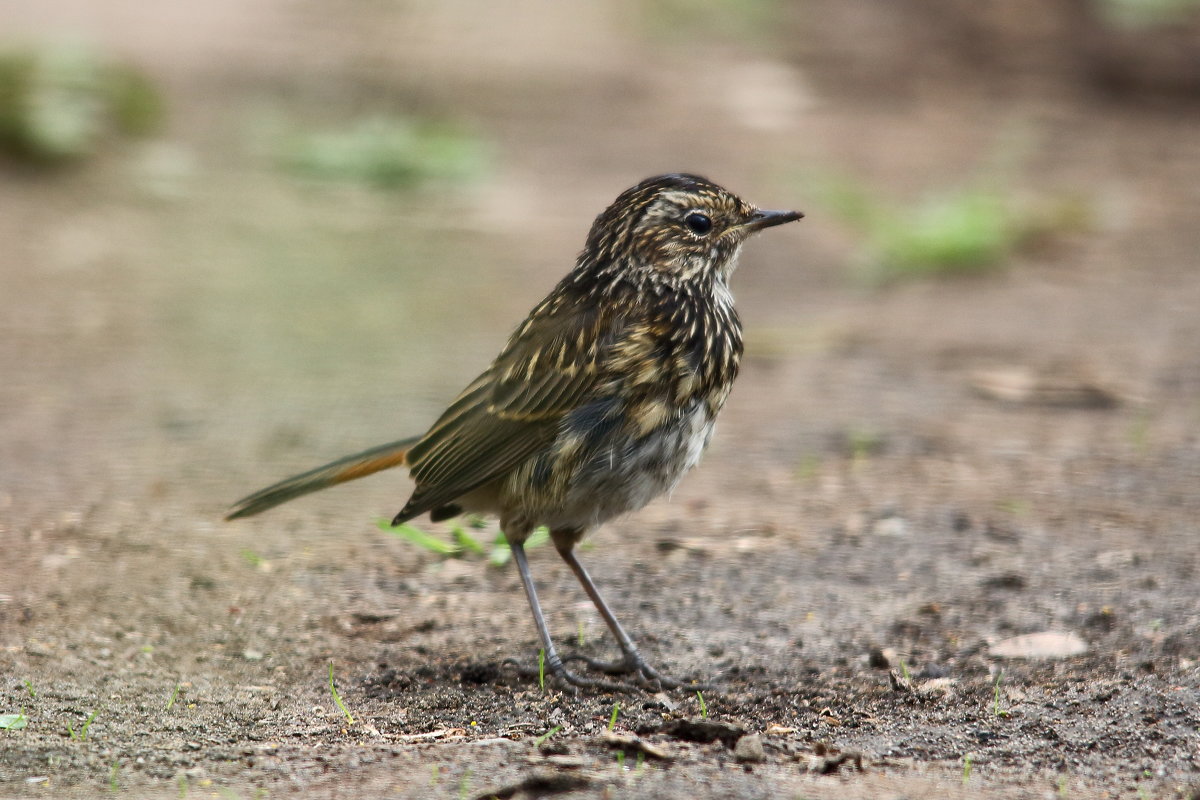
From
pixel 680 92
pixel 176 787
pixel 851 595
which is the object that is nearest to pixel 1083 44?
pixel 680 92

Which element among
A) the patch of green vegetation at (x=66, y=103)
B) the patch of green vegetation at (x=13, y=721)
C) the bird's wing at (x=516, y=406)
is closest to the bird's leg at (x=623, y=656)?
the bird's wing at (x=516, y=406)

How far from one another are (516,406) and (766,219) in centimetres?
111

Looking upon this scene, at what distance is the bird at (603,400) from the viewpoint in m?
4.72

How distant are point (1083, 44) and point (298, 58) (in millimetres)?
7361

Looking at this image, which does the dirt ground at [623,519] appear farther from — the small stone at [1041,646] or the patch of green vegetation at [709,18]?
the patch of green vegetation at [709,18]

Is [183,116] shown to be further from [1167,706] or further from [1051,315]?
[1167,706]

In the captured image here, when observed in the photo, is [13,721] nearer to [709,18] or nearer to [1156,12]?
[1156,12]

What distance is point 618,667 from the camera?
4781 millimetres

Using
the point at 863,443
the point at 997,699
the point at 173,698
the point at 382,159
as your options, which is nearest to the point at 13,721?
the point at 173,698

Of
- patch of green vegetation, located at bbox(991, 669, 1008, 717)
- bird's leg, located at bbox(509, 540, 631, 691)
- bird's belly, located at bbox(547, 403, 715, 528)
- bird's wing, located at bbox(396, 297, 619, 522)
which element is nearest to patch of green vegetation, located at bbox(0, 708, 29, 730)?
bird's wing, located at bbox(396, 297, 619, 522)

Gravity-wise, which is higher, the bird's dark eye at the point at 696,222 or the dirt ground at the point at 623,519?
the bird's dark eye at the point at 696,222

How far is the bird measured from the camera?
15.5 feet

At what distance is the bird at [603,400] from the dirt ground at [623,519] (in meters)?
0.44

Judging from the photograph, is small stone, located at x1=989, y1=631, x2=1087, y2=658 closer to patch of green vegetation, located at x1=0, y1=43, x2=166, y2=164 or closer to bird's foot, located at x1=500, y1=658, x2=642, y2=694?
bird's foot, located at x1=500, y1=658, x2=642, y2=694
